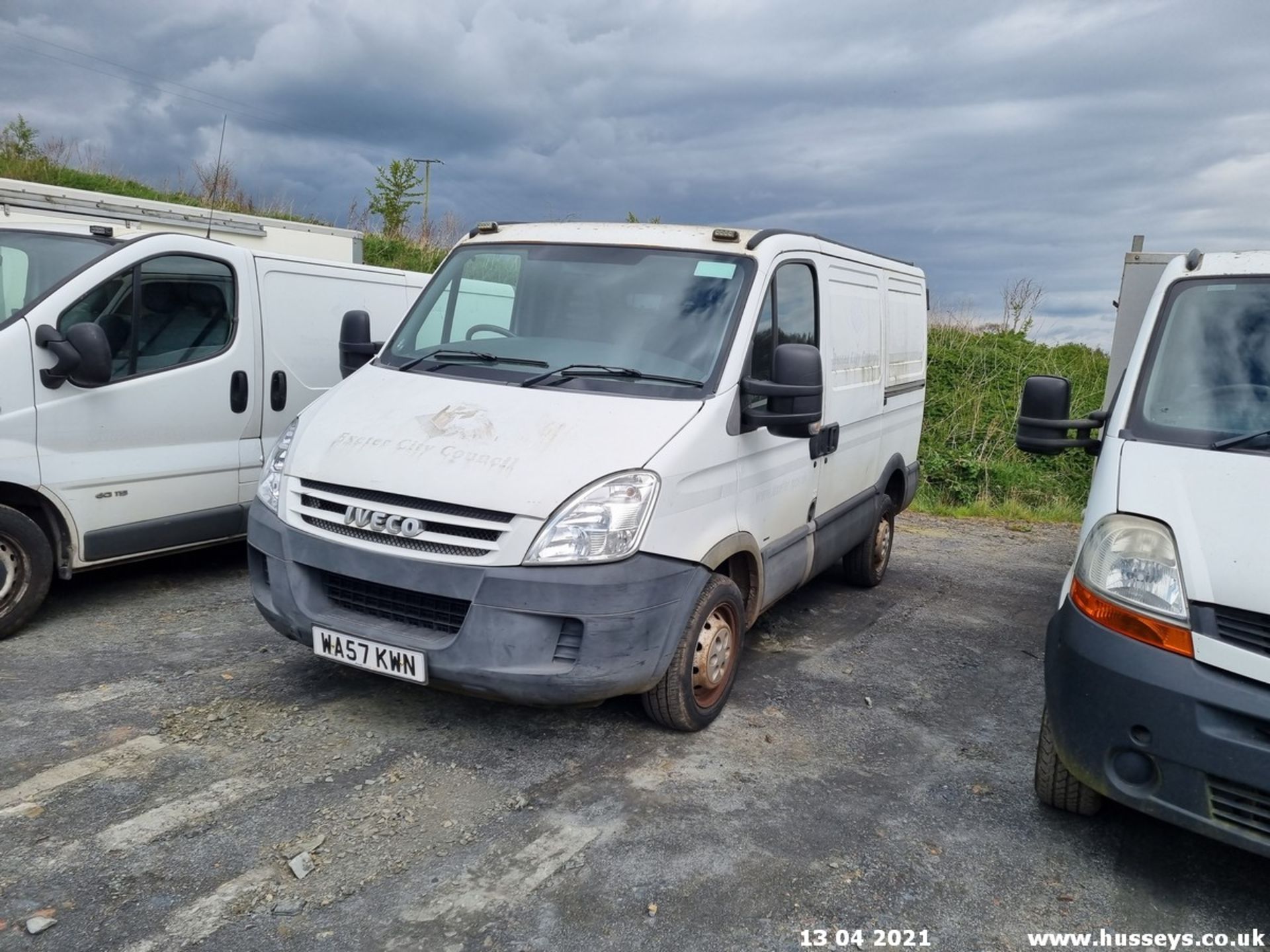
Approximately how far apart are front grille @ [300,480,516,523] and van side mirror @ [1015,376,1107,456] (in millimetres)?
2237

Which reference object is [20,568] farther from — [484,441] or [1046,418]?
[1046,418]

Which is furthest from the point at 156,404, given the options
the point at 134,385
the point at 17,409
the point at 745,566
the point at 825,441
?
the point at 825,441

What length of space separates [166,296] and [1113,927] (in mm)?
5467

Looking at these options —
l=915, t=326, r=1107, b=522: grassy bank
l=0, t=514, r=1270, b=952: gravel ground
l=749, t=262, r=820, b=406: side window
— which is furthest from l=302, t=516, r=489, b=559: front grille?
l=915, t=326, r=1107, b=522: grassy bank

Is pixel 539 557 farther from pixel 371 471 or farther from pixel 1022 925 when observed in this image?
pixel 1022 925

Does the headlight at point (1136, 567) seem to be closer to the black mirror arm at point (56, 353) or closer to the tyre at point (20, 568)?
the black mirror arm at point (56, 353)

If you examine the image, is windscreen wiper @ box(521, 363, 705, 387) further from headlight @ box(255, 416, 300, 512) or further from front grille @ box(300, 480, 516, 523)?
headlight @ box(255, 416, 300, 512)

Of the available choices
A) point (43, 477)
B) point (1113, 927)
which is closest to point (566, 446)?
point (1113, 927)

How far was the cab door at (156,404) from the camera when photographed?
17.2 feet

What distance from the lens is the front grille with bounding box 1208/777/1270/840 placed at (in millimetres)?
2938

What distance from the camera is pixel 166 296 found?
5746 millimetres

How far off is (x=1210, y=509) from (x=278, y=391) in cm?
526

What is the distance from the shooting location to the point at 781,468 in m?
4.99

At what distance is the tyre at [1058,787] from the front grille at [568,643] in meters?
1.73
